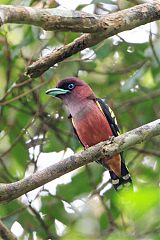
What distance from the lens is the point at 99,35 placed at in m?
3.35

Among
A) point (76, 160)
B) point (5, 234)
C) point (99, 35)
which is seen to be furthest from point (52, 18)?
point (5, 234)

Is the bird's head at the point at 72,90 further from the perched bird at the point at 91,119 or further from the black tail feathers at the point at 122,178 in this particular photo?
the black tail feathers at the point at 122,178

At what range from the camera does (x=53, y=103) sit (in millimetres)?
6070

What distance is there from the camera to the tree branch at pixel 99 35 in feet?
11.0

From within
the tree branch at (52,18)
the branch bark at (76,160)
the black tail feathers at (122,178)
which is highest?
the tree branch at (52,18)

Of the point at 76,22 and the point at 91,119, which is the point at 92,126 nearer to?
the point at 91,119

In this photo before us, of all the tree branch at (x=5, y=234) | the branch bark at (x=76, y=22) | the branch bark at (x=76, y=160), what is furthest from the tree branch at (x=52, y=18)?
the tree branch at (x=5, y=234)

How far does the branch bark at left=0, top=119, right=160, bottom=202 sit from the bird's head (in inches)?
64.5

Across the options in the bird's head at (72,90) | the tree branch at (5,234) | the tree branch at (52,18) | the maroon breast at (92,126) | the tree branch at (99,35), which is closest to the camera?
Answer: the tree branch at (52,18)

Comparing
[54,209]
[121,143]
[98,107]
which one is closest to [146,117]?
[98,107]

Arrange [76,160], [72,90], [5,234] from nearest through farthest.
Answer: [76,160]
[5,234]
[72,90]

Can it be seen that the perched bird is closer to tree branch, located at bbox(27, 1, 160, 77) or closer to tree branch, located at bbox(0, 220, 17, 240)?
tree branch, located at bbox(0, 220, 17, 240)

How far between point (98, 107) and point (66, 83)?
37 cm

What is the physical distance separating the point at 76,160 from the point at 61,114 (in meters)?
2.54
